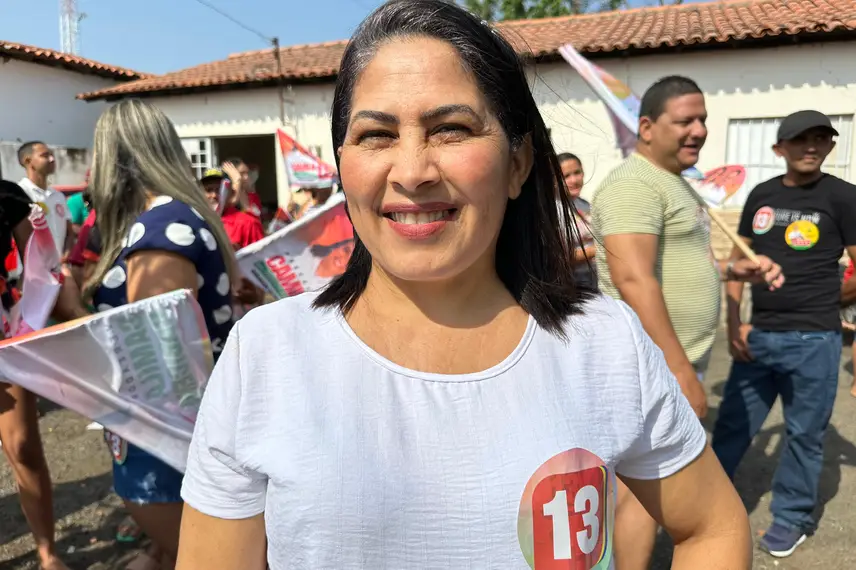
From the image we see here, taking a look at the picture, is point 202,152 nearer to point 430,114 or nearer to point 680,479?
point 430,114

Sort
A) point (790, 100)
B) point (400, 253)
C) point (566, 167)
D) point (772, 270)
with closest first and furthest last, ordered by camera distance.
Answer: point (400, 253) → point (772, 270) → point (566, 167) → point (790, 100)

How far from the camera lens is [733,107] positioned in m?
9.19

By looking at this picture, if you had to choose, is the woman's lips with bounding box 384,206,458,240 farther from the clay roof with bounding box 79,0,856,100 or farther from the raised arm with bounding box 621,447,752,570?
the clay roof with bounding box 79,0,856,100

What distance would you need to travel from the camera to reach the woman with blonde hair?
192cm

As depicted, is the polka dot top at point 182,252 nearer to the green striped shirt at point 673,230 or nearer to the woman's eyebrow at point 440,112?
the woman's eyebrow at point 440,112

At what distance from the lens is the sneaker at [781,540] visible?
116 inches

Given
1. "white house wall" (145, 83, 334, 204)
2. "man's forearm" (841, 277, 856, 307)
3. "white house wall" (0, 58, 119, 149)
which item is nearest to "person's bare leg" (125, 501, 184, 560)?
"man's forearm" (841, 277, 856, 307)

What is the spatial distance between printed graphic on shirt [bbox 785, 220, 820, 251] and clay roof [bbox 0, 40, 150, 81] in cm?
1671

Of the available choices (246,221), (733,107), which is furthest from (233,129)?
(733,107)

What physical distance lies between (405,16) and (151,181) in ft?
4.49

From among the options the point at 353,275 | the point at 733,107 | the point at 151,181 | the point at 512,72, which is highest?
the point at 733,107

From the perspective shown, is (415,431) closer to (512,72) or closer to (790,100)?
(512,72)

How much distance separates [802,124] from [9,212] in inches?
139

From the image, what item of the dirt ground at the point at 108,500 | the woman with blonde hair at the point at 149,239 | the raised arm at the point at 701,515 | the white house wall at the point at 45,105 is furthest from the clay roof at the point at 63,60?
the raised arm at the point at 701,515
